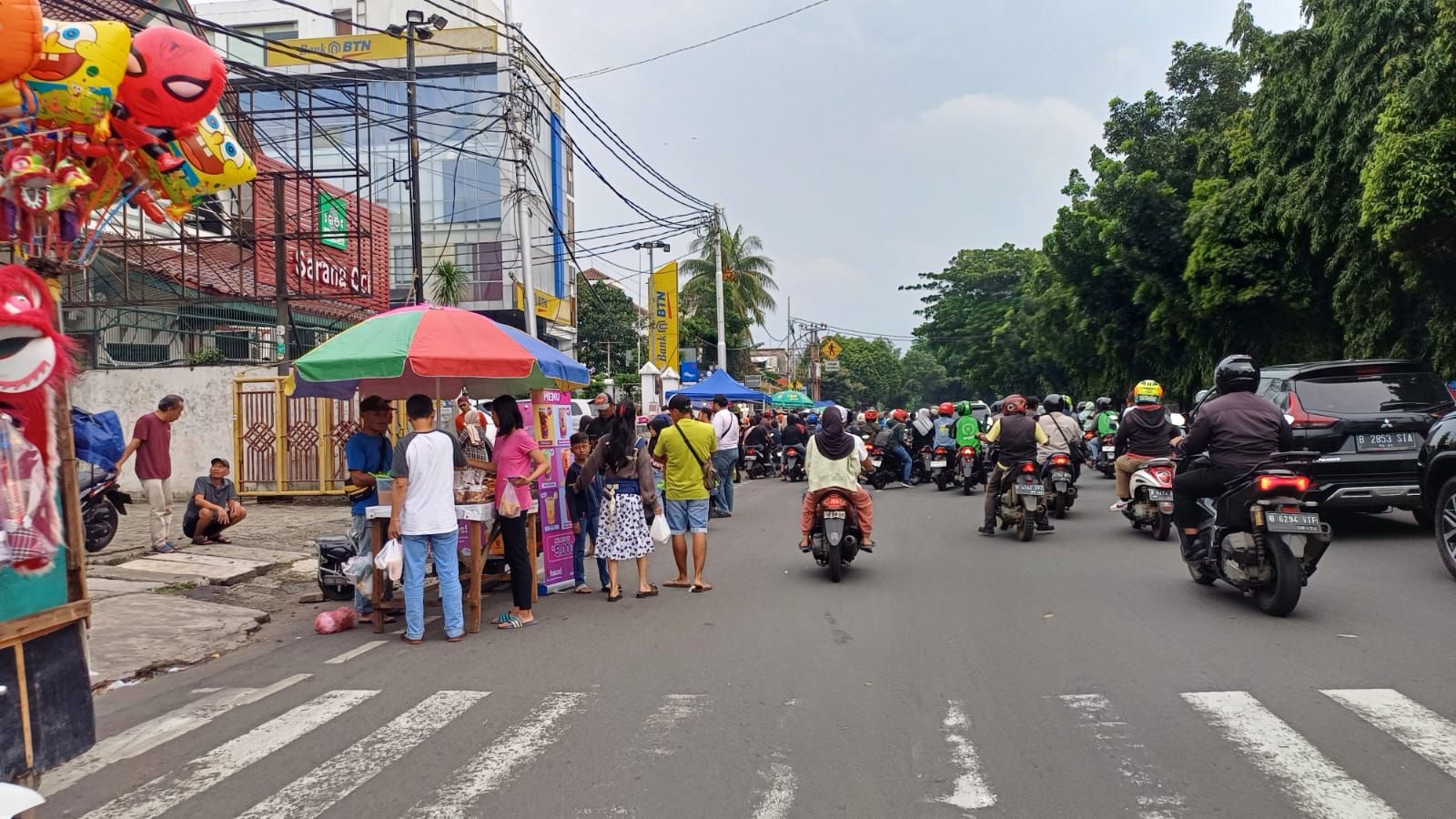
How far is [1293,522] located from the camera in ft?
23.6

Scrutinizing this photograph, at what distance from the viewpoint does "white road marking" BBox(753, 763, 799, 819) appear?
163 inches

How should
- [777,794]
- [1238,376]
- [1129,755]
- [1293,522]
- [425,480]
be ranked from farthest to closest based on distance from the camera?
[1238,376], [425,480], [1293,522], [1129,755], [777,794]

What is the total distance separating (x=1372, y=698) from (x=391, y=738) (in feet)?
16.8

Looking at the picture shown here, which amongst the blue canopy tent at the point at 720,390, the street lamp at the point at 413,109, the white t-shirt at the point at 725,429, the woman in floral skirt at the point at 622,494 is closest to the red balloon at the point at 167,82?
the woman in floral skirt at the point at 622,494

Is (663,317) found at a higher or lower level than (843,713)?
higher

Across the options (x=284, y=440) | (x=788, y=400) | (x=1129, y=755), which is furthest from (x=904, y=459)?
(x=1129, y=755)

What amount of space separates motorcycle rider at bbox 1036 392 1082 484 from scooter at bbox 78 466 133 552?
1116cm

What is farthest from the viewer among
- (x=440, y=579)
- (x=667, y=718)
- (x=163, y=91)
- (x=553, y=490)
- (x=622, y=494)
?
(x=553, y=490)

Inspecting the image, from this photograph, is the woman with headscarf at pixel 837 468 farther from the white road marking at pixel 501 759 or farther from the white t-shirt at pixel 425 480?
the white road marking at pixel 501 759

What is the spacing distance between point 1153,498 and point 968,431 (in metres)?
7.22

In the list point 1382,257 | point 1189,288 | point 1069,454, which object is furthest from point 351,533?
point 1189,288

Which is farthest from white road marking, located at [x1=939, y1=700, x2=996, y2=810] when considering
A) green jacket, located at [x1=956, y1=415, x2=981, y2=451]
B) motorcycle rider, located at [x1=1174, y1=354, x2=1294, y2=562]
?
green jacket, located at [x1=956, y1=415, x2=981, y2=451]

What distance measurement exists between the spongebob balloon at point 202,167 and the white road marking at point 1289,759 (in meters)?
6.71

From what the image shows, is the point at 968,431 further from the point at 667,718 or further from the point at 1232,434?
the point at 667,718
